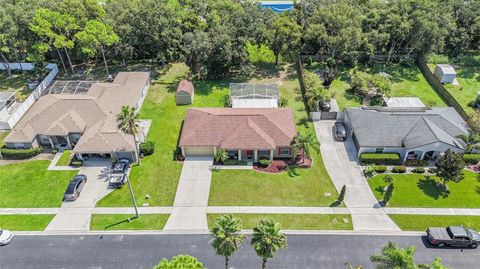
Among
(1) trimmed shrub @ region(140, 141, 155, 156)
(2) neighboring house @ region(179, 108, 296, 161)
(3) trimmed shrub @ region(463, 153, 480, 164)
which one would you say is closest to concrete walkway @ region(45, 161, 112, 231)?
(1) trimmed shrub @ region(140, 141, 155, 156)

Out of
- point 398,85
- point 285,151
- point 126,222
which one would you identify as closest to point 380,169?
point 285,151

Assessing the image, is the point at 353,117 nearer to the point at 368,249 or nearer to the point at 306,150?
the point at 306,150

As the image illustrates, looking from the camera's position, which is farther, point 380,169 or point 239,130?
point 239,130

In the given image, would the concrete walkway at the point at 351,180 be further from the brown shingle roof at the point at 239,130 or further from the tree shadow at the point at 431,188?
the tree shadow at the point at 431,188

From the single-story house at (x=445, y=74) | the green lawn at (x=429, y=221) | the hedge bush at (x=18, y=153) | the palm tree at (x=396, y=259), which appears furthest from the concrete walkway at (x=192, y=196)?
the single-story house at (x=445, y=74)

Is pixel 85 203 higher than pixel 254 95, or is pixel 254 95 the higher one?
pixel 254 95

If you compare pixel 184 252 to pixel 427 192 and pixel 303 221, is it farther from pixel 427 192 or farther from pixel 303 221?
pixel 427 192
